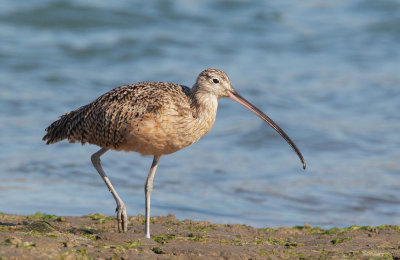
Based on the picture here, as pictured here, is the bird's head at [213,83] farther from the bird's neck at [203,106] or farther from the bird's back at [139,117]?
Result: the bird's back at [139,117]

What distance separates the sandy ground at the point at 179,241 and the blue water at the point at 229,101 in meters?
1.13

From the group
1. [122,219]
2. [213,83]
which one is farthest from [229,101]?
[122,219]

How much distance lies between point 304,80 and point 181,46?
3.36 meters

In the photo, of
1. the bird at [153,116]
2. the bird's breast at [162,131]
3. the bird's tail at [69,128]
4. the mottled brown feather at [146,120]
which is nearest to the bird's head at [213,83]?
the bird at [153,116]

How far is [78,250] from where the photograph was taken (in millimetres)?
5016

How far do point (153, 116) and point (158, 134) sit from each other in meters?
0.16

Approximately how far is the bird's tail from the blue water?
1.20 meters

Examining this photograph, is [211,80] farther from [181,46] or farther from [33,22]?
[33,22]

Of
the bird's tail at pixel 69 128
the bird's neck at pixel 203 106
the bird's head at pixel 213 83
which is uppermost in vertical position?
the bird's head at pixel 213 83

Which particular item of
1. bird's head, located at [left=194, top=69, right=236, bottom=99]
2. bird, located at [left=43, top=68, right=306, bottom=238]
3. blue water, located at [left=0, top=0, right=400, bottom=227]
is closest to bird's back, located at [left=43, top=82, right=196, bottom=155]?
bird, located at [left=43, top=68, right=306, bottom=238]

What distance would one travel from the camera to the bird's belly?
6.30 meters

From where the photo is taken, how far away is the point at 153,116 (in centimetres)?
630

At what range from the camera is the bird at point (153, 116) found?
633 centimetres

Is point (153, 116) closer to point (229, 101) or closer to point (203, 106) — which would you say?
point (203, 106)
